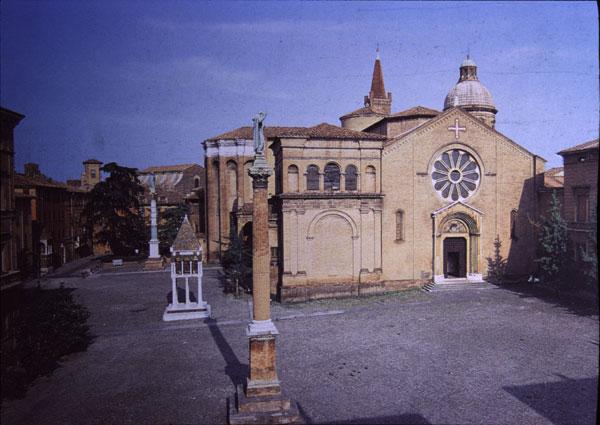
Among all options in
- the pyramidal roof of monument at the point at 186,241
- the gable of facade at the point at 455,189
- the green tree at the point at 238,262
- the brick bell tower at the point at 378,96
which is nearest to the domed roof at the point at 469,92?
the brick bell tower at the point at 378,96

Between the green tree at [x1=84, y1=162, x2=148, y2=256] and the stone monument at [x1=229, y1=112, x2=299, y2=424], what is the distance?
34.0 metres

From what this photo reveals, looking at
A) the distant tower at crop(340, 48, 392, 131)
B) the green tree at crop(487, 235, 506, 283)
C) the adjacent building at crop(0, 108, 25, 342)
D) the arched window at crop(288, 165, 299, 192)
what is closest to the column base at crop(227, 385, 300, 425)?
the adjacent building at crop(0, 108, 25, 342)

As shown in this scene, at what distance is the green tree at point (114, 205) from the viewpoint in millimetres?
40938

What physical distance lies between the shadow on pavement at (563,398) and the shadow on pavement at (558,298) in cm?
907

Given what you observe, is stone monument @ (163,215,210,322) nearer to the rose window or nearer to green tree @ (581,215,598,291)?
the rose window

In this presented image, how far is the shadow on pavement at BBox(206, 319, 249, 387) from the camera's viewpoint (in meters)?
13.2

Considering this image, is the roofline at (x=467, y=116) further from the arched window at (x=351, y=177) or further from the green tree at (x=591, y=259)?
the green tree at (x=591, y=259)

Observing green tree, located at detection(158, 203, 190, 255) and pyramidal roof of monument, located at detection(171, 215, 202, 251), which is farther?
green tree, located at detection(158, 203, 190, 255)

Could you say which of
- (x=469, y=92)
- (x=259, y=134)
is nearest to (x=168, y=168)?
(x=469, y=92)

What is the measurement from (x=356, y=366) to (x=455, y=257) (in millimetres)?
16110

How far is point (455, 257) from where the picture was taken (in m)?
27.7

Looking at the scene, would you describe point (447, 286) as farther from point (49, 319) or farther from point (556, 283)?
point (49, 319)

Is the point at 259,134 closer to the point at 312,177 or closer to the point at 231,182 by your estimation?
the point at 312,177

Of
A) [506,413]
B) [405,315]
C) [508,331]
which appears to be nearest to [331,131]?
[405,315]
